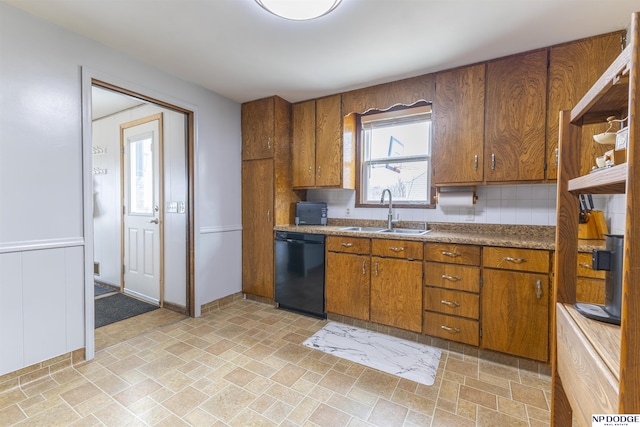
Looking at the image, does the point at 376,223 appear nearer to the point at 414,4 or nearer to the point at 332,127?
the point at 332,127

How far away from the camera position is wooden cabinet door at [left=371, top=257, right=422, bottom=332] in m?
2.37

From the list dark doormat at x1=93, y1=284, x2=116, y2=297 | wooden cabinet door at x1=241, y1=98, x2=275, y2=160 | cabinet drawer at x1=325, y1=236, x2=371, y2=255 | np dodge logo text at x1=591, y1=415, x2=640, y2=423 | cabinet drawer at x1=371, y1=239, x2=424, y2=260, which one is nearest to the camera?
np dodge logo text at x1=591, y1=415, x2=640, y2=423

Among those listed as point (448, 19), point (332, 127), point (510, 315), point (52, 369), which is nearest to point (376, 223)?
point (332, 127)

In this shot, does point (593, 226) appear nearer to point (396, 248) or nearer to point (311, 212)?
point (396, 248)

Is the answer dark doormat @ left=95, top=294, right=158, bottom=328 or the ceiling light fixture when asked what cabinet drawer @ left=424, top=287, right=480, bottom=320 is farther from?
dark doormat @ left=95, top=294, right=158, bottom=328

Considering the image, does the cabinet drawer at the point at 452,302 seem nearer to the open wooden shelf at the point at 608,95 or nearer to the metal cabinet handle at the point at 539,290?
the metal cabinet handle at the point at 539,290

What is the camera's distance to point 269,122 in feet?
10.5

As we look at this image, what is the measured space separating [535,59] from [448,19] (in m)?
0.89

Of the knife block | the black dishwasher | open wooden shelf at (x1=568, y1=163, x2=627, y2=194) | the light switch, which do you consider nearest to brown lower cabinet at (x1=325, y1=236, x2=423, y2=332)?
the black dishwasher

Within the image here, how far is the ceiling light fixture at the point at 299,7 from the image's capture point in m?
1.57

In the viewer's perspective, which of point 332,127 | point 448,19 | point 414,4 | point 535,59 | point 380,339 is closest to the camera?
point 414,4

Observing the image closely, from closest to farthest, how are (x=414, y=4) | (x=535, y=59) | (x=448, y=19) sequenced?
(x=414, y=4)
(x=448, y=19)
(x=535, y=59)

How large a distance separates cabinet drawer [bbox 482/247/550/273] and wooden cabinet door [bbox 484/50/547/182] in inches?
24.4

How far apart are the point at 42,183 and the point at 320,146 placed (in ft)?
7.65
